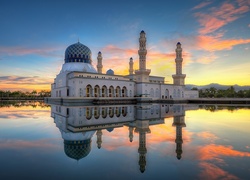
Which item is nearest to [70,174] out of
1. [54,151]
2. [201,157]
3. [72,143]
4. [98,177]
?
[98,177]

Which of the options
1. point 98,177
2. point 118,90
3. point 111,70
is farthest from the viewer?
point 111,70

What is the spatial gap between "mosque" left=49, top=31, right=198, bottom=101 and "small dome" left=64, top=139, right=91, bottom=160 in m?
26.7

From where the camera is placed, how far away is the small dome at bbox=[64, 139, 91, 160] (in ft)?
15.1

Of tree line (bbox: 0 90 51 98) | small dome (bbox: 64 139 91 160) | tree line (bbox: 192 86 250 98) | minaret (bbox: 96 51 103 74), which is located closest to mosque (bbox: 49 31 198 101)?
minaret (bbox: 96 51 103 74)

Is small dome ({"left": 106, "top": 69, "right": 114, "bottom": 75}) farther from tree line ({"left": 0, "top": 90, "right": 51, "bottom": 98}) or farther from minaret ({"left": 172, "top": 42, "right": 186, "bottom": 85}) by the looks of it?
tree line ({"left": 0, "top": 90, "right": 51, "bottom": 98})

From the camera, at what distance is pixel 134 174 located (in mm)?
3473

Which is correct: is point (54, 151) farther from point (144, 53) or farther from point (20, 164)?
point (144, 53)

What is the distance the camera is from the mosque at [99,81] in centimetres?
3517

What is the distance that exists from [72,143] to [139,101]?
31.4 metres

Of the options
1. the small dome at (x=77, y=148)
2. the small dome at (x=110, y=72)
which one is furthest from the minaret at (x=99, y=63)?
the small dome at (x=77, y=148)

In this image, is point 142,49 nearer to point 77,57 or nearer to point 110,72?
point 110,72

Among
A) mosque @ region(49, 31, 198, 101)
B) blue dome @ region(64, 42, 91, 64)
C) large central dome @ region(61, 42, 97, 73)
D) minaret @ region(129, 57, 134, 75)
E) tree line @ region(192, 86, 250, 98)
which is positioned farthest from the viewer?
tree line @ region(192, 86, 250, 98)

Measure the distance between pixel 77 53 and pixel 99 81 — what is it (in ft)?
32.2

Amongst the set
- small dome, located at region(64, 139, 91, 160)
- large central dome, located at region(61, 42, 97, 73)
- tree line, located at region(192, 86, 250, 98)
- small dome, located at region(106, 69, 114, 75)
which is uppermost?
large central dome, located at region(61, 42, 97, 73)
